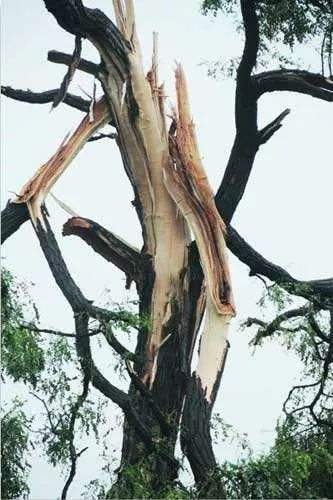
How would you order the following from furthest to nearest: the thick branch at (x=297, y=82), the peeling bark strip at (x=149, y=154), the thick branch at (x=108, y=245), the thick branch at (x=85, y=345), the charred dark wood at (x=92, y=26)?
the thick branch at (x=108, y=245) < the peeling bark strip at (x=149, y=154) < the thick branch at (x=297, y=82) < the charred dark wood at (x=92, y=26) < the thick branch at (x=85, y=345)

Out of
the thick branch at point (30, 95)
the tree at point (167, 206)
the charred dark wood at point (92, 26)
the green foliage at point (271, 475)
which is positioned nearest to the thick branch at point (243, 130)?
the tree at point (167, 206)

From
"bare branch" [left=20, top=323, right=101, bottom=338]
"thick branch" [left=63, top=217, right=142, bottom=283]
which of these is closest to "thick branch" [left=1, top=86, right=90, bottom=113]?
"thick branch" [left=63, top=217, right=142, bottom=283]

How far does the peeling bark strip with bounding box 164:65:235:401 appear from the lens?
775 cm

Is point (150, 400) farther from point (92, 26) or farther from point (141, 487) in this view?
point (92, 26)

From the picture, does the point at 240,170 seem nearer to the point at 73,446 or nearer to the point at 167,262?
the point at 167,262

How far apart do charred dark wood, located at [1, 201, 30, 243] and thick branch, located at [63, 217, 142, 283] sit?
60cm

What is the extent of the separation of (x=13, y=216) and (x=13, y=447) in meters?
1.83

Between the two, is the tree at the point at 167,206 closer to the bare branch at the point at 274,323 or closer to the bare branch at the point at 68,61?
the bare branch at the point at 68,61

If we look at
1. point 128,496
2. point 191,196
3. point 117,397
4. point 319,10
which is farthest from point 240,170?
point 128,496

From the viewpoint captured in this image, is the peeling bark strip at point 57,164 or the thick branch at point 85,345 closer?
the thick branch at point 85,345

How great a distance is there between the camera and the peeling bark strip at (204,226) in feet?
25.4

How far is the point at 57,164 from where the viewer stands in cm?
809

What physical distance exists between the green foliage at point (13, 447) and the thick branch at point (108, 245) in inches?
68.6

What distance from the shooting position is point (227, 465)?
260 inches
